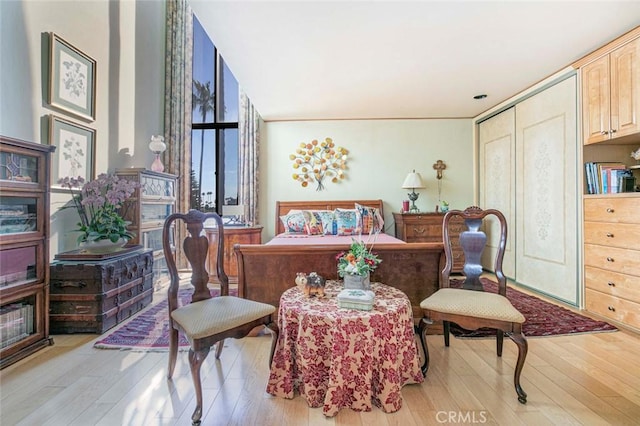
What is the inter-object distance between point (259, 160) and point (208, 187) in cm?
117

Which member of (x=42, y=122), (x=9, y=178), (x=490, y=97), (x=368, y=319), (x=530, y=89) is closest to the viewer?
(x=368, y=319)

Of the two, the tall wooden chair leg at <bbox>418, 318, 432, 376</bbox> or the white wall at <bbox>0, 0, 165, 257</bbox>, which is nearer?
the tall wooden chair leg at <bbox>418, 318, 432, 376</bbox>

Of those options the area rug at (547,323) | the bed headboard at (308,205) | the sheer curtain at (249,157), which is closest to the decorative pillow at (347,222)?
the bed headboard at (308,205)

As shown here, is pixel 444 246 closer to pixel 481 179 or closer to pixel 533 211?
pixel 533 211

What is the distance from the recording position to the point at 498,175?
14.9 ft

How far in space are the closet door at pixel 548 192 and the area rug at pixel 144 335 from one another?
3937 millimetres

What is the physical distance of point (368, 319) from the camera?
1.61 m

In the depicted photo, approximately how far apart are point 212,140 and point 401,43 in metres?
3.89

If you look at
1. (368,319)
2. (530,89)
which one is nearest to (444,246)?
(368,319)

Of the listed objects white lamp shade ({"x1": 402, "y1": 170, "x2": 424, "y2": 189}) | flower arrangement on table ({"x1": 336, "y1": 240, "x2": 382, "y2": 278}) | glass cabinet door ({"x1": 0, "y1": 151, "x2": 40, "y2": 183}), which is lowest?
flower arrangement on table ({"x1": 336, "y1": 240, "x2": 382, "y2": 278})

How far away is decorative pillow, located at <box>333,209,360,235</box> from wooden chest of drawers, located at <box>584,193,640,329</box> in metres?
2.46

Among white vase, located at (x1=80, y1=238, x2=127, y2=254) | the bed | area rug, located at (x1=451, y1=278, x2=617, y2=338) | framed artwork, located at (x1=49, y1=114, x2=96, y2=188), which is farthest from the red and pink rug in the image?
framed artwork, located at (x1=49, y1=114, x2=96, y2=188)

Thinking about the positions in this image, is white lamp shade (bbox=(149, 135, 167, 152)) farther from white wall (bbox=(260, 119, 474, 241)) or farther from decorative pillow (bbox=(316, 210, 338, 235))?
decorative pillow (bbox=(316, 210, 338, 235))

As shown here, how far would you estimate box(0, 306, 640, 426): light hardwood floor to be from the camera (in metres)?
1.57
